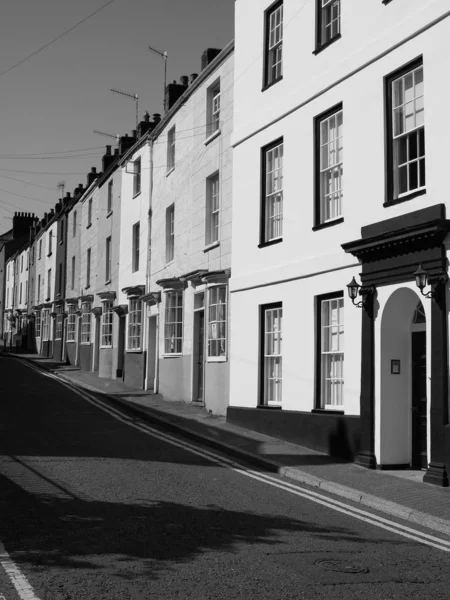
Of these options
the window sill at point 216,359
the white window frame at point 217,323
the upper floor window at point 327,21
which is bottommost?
the window sill at point 216,359

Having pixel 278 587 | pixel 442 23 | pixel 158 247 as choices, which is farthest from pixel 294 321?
pixel 158 247

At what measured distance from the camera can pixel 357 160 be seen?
1349cm

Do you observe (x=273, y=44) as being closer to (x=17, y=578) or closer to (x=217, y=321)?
(x=217, y=321)

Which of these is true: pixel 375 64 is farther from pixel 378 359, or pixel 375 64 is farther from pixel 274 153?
pixel 378 359

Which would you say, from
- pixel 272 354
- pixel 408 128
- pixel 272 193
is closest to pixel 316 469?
pixel 272 354

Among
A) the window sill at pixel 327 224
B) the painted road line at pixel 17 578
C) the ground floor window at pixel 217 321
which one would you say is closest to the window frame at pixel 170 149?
the ground floor window at pixel 217 321

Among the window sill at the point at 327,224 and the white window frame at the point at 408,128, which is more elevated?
the white window frame at the point at 408,128

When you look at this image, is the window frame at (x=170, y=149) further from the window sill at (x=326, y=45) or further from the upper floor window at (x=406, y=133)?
the upper floor window at (x=406, y=133)

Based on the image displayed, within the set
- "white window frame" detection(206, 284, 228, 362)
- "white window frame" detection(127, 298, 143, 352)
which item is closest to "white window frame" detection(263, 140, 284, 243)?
"white window frame" detection(206, 284, 228, 362)

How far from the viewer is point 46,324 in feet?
160

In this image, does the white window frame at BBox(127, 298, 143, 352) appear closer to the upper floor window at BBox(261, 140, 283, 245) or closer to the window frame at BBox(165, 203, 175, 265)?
the window frame at BBox(165, 203, 175, 265)

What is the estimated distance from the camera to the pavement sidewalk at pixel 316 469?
945 centimetres

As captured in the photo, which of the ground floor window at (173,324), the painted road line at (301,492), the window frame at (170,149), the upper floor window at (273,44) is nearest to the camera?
the painted road line at (301,492)

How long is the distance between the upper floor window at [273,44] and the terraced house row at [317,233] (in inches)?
1.8
